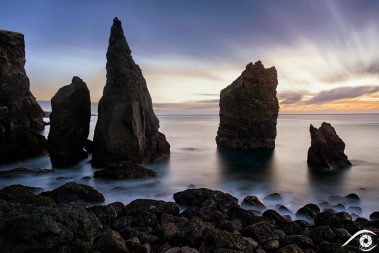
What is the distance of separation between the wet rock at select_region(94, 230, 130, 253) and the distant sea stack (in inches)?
1056

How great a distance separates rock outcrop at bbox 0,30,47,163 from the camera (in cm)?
2522

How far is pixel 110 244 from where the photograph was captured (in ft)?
29.1

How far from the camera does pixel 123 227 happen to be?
11.0m

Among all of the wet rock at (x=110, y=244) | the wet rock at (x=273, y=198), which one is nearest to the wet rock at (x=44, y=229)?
the wet rock at (x=110, y=244)

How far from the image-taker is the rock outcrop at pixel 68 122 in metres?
22.6

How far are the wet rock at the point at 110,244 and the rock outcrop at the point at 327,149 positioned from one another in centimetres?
1867

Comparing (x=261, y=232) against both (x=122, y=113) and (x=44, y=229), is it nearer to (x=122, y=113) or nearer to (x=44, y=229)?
(x=44, y=229)

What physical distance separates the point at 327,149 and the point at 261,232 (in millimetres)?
16469

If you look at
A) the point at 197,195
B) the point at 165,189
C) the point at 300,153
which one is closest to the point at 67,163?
the point at 165,189

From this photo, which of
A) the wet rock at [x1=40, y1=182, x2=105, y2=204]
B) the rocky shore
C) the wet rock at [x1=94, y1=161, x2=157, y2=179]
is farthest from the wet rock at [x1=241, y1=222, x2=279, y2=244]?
the wet rock at [x1=94, y1=161, x2=157, y2=179]

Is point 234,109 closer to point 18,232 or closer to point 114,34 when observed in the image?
point 114,34

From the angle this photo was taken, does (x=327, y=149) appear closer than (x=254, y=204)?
No

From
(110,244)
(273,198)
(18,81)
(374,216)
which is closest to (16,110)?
(18,81)

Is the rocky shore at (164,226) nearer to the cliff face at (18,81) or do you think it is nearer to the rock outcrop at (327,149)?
the rock outcrop at (327,149)
